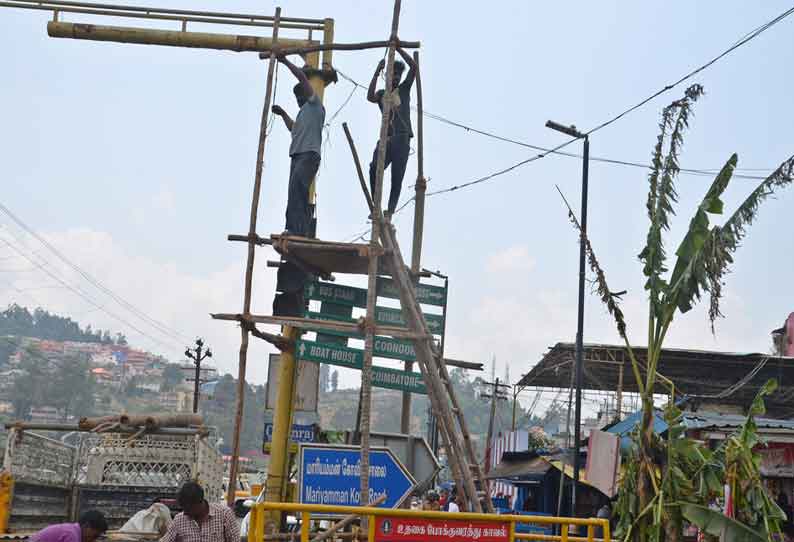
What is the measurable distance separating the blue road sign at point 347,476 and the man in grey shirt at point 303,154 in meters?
2.68

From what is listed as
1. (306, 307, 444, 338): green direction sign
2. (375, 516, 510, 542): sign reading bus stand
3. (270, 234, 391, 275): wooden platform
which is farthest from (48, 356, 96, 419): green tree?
(375, 516, 510, 542): sign reading bus stand

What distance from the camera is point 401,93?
10.3 m

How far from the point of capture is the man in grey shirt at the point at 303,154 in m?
9.77

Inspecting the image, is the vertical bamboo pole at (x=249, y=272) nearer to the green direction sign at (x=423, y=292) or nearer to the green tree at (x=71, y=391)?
the green direction sign at (x=423, y=292)

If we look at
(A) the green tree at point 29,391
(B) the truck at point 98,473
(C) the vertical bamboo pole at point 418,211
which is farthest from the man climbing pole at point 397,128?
(A) the green tree at point 29,391

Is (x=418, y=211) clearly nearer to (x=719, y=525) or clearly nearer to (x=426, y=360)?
(x=426, y=360)

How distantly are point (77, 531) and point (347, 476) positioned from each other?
2.43 meters

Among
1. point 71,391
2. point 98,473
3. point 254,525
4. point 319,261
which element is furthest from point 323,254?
point 71,391

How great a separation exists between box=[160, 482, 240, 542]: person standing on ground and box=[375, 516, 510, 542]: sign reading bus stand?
1.06m

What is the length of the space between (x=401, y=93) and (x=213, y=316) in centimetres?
333

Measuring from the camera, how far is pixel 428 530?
21.4 ft

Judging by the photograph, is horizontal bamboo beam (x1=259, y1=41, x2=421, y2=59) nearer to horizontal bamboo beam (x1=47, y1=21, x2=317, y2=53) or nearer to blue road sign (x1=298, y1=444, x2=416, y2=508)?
horizontal bamboo beam (x1=47, y1=21, x2=317, y2=53)

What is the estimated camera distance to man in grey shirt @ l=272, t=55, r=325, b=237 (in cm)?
977

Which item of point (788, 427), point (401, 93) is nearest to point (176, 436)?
point (401, 93)
